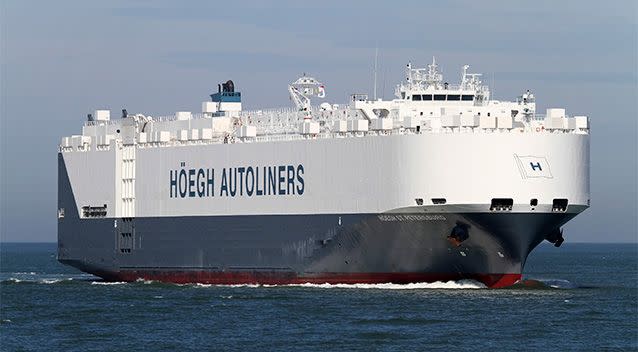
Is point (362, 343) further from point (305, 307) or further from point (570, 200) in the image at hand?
point (570, 200)

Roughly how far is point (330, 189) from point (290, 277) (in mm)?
4491

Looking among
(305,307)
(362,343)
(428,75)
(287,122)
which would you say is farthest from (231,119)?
(362,343)

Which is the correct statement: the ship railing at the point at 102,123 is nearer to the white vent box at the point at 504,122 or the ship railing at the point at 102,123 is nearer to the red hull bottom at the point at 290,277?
the red hull bottom at the point at 290,277

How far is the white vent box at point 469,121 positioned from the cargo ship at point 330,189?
0.04m

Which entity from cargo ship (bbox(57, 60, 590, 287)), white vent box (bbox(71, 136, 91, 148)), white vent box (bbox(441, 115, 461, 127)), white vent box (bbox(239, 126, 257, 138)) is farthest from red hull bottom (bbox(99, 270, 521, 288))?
white vent box (bbox(71, 136, 91, 148))

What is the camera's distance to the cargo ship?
60.5 metres

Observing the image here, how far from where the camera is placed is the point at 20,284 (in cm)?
7688

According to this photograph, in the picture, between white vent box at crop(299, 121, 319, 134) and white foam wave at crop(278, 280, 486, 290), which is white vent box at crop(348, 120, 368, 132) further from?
white foam wave at crop(278, 280, 486, 290)

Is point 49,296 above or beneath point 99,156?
beneath

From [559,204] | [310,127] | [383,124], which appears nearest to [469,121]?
[383,124]

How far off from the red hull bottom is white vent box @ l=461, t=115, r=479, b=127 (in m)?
5.80

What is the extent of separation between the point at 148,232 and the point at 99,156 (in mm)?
5392

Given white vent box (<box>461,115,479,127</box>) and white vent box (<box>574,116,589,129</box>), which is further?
white vent box (<box>574,116,589,129</box>)

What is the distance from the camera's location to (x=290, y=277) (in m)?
66.8
